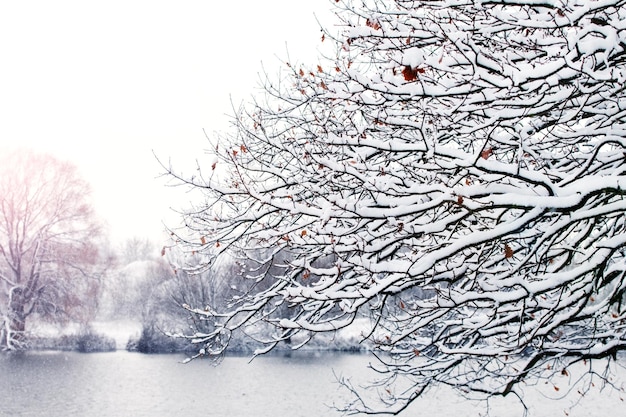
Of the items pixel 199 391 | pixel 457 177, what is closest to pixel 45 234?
pixel 199 391

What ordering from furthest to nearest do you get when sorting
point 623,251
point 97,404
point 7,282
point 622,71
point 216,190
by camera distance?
point 7,282 → point 97,404 → point 623,251 → point 216,190 → point 622,71

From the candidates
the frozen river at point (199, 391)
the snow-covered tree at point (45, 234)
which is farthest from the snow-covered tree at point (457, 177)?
the snow-covered tree at point (45, 234)

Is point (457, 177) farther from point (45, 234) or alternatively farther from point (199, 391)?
point (45, 234)

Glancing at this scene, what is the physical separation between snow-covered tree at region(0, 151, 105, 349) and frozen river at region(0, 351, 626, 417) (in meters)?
4.98

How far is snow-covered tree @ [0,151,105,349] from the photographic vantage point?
1170 inches

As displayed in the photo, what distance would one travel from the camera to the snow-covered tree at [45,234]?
1170 inches

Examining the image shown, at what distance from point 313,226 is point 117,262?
3040 centimetres

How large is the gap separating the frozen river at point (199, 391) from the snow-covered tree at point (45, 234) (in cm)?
498

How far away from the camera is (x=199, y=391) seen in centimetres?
1809

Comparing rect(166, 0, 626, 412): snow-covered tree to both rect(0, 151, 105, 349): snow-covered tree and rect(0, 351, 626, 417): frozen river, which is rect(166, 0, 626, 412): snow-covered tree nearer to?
rect(0, 351, 626, 417): frozen river

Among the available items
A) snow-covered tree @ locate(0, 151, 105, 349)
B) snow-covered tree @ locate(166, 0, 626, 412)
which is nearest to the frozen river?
snow-covered tree @ locate(0, 151, 105, 349)

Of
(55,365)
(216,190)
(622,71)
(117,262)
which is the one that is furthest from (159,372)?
(622,71)

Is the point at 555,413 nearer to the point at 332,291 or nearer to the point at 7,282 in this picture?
the point at 332,291

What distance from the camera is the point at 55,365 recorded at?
22953 mm
